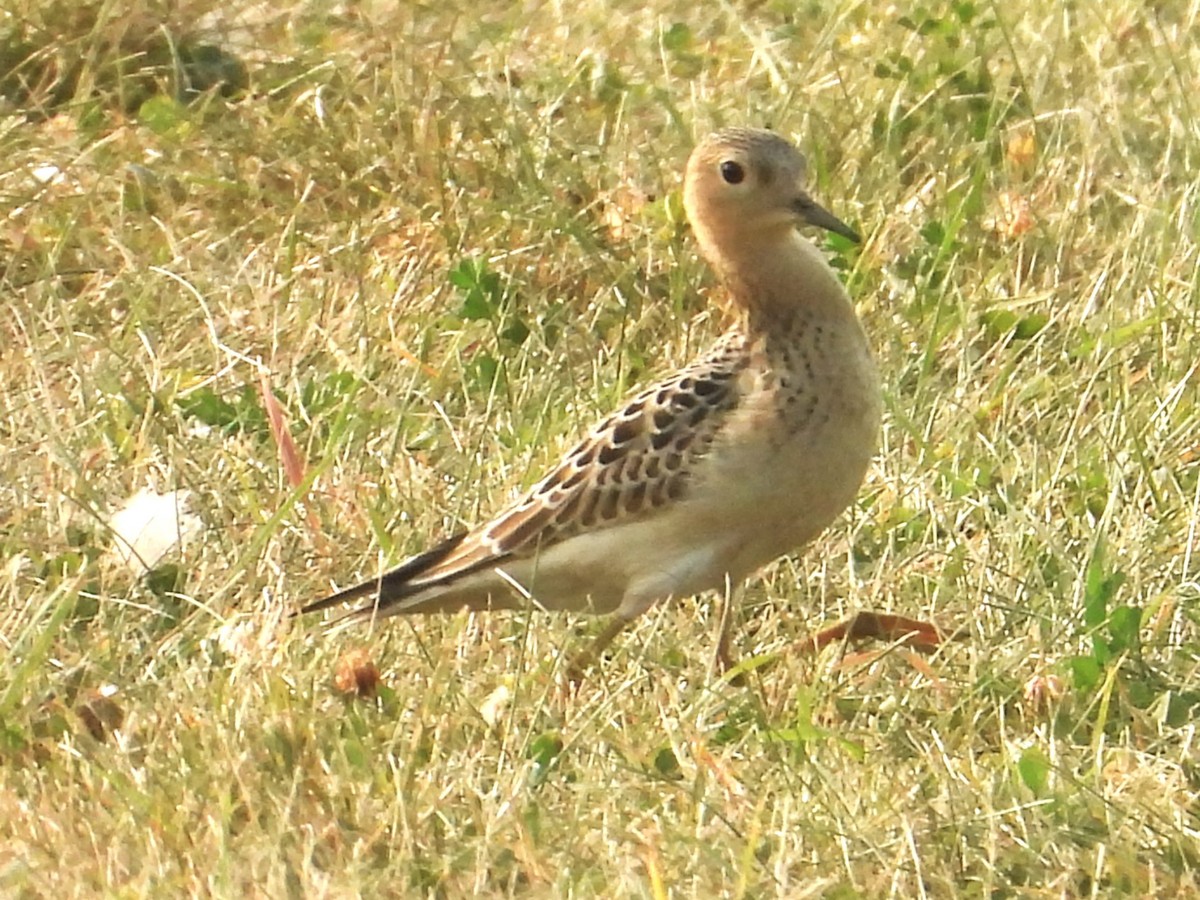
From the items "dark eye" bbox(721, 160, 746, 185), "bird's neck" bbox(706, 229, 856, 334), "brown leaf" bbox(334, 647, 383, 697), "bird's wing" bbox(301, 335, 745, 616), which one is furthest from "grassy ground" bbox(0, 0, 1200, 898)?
"dark eye" bbox(721, 160, 746, 185)

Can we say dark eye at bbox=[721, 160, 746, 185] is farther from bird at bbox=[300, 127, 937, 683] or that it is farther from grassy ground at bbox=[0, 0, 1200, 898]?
grassy ground at bbox=[0, 0, 1200, 898]

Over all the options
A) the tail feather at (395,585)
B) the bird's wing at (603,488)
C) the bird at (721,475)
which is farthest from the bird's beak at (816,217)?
the tail feather at (395,585)

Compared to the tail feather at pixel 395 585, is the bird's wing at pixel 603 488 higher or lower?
higher

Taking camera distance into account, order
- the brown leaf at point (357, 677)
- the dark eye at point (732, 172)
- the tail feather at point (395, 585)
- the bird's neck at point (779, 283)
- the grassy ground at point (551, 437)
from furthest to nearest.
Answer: the dark eye at point (732, 172) < the bird's neck at point (779, 283) < the tail feather at point (395, 585) < the brown leaf at point (357, 677) < the grassy ground at point (551, 437)

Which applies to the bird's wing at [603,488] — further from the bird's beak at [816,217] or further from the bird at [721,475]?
the bird's beak at [816,217]

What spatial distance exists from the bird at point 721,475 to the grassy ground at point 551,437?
11 cm

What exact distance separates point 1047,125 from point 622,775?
306 centimetres

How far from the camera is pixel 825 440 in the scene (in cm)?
442

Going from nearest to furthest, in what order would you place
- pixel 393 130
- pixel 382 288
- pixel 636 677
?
pixel 636 677 → pixel 382 288 → pixel 393 130

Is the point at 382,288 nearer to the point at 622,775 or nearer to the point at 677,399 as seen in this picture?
the point at 677,399

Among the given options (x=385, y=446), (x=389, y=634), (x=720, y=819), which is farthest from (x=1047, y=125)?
(x=720, y=819)

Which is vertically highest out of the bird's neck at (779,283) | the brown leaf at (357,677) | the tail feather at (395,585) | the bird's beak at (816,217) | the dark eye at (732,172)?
the dark eye at (732,172)

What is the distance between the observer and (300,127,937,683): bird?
174 inches

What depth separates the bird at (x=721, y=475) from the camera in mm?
4426
